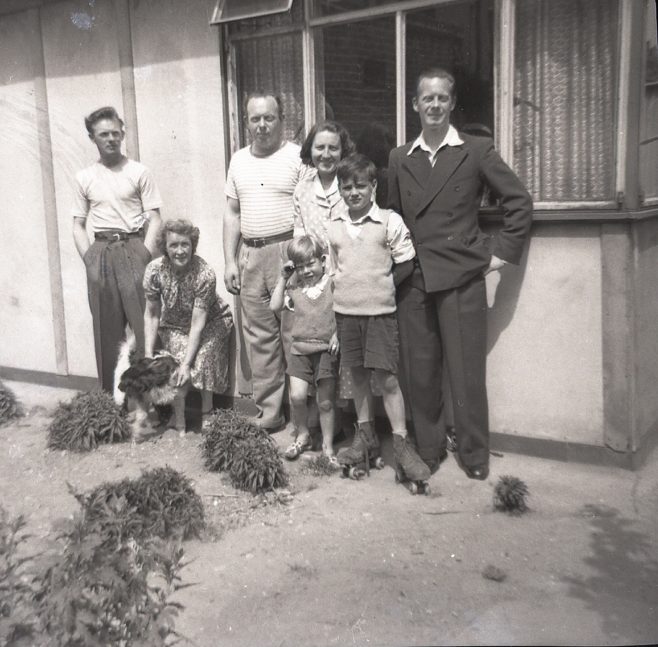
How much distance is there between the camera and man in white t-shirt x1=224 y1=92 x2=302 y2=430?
5609 mm

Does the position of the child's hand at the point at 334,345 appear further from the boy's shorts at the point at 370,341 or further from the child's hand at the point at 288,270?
the child's hand at the point at 288,270

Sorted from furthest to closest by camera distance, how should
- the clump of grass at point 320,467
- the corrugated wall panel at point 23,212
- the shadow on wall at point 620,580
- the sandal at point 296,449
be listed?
1. the corrugated wall panel at point 23,212
2. the sandal at point 296,449
3. the clump of grass at point 320,467
4. the shadow on wall at point 620,580

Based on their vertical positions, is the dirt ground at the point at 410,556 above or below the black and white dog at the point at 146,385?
below

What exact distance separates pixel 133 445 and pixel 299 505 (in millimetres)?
1670

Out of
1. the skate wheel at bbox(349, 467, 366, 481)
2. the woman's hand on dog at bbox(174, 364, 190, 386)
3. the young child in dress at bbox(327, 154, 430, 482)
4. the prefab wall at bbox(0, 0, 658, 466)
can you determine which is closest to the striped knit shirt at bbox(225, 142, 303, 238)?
the prefab wall at bbox(0, 0, 658, 466)

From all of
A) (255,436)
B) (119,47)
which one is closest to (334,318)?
(255,436)

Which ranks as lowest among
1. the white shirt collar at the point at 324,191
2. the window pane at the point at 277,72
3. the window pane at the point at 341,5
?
the white shirt collar at the point at 324,191

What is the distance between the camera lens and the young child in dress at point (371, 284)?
4773 mm

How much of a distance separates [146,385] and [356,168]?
7.10ft

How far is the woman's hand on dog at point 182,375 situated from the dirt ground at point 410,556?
1.80 ft

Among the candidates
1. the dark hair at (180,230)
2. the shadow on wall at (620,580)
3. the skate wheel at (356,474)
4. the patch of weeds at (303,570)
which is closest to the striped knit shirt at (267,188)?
the dark hair at (180,230)

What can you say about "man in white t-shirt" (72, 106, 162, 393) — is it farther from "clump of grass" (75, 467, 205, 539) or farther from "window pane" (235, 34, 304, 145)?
"clump of grass" (75, 467, 205, 539)

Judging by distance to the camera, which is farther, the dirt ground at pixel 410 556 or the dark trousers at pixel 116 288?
the dark trousers at pixel 116 288

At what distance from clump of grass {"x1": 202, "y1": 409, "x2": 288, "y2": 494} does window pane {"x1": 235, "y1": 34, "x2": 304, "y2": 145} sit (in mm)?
2117
